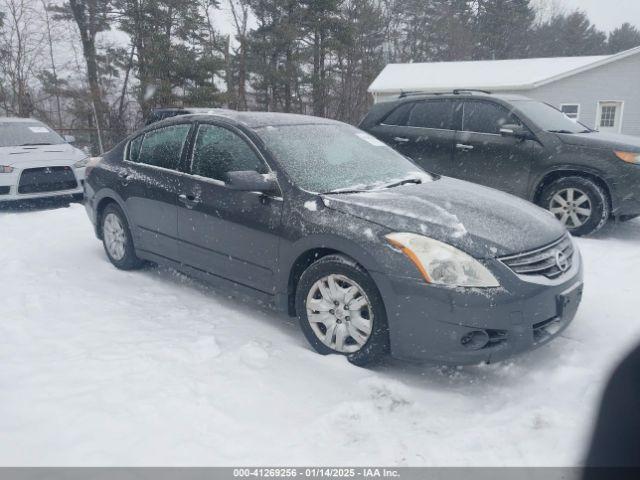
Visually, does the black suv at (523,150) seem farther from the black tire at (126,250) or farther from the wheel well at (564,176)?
the black tire at (126,250)

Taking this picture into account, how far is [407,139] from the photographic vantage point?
7.86 meters

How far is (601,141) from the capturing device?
21.3ft

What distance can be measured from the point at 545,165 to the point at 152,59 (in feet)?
62.9

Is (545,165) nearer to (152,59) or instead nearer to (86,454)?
(86,454)

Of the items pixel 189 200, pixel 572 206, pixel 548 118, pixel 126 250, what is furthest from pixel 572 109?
pixel 189 200

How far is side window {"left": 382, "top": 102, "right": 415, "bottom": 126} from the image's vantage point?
8023 millimetres

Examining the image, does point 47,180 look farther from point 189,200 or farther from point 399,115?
point 399,115

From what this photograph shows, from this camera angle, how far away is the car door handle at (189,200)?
14.5 feet

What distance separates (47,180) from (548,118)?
24.8ft

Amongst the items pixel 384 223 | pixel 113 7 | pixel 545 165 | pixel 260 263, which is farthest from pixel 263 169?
pixel 113 7

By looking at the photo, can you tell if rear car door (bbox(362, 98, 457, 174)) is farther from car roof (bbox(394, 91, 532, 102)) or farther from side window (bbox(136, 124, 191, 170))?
side window (bbox(136, 124, 191, 170))

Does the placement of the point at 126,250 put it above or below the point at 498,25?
below

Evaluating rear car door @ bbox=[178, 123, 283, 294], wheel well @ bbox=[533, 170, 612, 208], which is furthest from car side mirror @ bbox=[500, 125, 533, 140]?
rear car door @ bbox=[178, 123, 283, 294]

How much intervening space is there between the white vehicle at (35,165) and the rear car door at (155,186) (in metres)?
3.93
